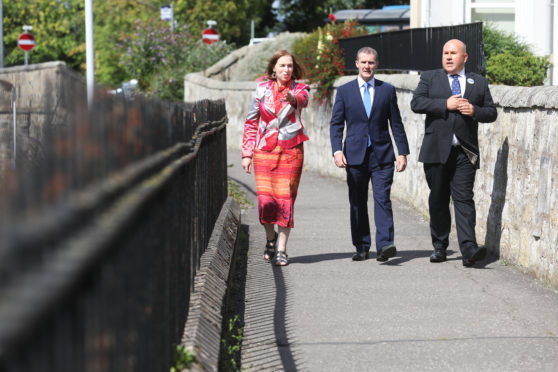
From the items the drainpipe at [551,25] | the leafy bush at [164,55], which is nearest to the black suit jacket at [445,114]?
the drainpipe at [551,25]

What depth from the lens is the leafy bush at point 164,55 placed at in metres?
38.1

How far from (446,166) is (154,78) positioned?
30920 mm

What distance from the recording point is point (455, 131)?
7.86m

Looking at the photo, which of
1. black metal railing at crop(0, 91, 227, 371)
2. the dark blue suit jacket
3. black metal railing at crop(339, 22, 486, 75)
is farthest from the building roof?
black metal railing at crop(0, 91, 227, 371)

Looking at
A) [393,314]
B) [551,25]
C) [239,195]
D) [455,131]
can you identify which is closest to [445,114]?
[455,131]

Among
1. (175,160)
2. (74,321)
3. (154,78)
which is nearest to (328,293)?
(175,160)

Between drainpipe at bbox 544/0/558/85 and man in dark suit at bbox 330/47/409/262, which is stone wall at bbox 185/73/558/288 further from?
drainpipe at bbox 544/0/558/85

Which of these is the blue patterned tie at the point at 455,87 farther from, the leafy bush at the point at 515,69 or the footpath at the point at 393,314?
the leafy bush at the point at 515,69

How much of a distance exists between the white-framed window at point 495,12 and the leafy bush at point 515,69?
283cm

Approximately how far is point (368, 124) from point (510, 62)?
6002 mm

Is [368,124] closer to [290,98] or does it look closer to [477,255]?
[290,98]

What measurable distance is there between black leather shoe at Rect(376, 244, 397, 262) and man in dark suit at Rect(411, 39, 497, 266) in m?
0.33

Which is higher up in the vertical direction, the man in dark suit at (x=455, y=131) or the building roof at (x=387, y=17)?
the building roof at (x=387, y=17)

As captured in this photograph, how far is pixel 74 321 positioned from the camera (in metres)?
1.74
